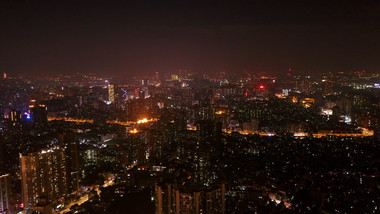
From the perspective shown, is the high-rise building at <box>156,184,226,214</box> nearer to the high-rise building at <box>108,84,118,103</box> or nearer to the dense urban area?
the dense urban area

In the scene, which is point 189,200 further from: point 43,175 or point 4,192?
point 4,192

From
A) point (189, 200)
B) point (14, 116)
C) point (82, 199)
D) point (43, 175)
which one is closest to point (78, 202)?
point (82, 199)

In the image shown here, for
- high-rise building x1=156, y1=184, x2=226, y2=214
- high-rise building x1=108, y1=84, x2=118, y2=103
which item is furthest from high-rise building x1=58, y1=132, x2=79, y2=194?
high-rise building x1=108, y1=84, x2=118, y2=103

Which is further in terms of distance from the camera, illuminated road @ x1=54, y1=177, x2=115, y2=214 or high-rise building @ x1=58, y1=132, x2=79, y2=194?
high-rise building @ x1=58, y1=132, x2=79, y2=194

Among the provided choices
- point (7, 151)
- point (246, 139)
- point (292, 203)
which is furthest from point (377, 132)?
point (7, 151)

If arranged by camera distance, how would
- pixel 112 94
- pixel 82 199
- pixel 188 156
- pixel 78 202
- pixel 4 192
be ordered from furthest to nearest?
pixel 112 94 → pixel 188 156 → pixel 82 199 → pixel 78 202 → pixel 4 192
